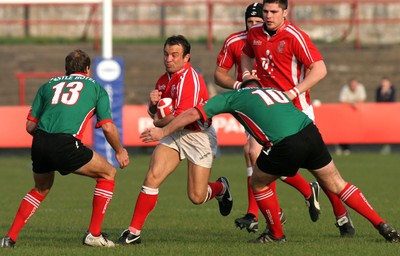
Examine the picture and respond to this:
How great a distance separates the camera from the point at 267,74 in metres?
10.9

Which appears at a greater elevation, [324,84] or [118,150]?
[118,150]

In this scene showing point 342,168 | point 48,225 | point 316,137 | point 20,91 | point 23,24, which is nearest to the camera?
point 316,137

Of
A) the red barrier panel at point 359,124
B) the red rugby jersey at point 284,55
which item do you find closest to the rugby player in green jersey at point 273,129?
the red rugby jersey at point 284,55

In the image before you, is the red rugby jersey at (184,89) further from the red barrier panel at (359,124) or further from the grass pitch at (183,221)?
the red barrier panel at (359,124)

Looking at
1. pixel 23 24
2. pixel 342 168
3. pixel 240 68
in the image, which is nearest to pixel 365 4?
pixel 23 24

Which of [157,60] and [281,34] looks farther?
[157,60]

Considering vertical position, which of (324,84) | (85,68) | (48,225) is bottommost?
(324,84)

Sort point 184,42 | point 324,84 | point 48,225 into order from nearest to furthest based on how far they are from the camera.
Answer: point 184,42, point 48,225, point 324,84

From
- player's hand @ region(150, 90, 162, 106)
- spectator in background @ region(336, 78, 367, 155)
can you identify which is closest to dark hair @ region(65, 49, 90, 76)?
player's hand @ region(150, 90, 162, 106)

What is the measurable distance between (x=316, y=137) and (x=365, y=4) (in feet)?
82.3

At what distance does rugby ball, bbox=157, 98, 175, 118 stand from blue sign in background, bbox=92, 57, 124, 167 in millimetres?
10865

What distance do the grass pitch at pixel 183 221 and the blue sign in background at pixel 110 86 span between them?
1125 mm

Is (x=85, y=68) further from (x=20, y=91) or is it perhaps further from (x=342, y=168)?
(x=20, y=91)

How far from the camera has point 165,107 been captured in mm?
10320
